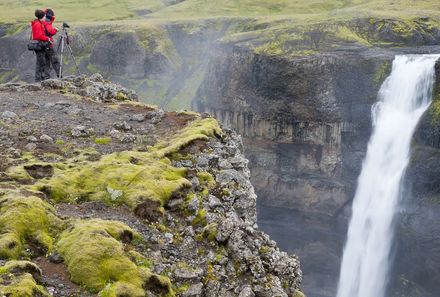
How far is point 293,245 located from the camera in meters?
82.7

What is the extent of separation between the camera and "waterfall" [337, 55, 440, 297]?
67.4 meters

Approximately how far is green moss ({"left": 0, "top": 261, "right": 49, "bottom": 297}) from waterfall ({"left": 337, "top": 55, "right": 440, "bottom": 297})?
197 feet

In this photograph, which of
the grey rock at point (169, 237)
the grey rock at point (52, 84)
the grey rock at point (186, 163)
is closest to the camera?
the grey rock at point (169, 237)

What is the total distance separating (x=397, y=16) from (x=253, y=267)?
80.5 metres

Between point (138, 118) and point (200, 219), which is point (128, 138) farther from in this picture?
point (200, 219)

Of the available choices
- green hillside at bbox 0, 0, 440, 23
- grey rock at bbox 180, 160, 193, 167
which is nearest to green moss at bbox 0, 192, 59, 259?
grey rock at bbox 180, 160, 193, 167

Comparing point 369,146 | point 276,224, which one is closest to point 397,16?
point 369,146

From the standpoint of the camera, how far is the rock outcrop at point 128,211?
1498 centimetres

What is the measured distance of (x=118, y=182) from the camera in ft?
66.6

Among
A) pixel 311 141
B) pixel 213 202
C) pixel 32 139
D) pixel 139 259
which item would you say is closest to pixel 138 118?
pixel 32 139

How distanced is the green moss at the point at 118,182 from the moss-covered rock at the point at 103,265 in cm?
315

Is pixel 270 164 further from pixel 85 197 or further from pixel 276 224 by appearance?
pixel 85 197

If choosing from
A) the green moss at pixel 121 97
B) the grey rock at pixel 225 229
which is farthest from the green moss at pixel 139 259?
the green moss at pixel 121 97

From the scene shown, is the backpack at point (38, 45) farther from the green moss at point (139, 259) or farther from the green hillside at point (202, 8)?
the green hillside at point (202, 8)
